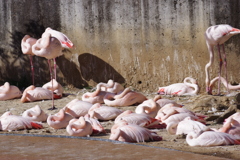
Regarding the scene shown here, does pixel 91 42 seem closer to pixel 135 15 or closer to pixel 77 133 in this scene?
pixel 135 15

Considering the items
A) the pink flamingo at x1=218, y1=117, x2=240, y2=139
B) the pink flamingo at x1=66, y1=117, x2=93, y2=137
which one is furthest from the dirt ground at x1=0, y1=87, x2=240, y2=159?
the pink flamingo at x1=218, y1=117, x2=240, y2=139

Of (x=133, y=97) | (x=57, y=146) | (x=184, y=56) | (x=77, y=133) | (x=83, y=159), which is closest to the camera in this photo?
(x=83, y=159)

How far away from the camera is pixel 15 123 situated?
5730 mm

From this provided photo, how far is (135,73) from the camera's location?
9.05 metres

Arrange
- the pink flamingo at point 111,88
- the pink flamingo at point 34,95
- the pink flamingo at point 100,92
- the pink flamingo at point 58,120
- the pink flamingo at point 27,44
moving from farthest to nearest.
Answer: the pink flamingo at point 27,44, the pink flamingo at point 34,95, the pink flamingo at point 111,88, the pink flamingo at point 100,92, the pink flamingo at point 58,120

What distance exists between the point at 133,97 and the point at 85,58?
2129 millimetres

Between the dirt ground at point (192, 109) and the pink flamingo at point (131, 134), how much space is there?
0.09 metres

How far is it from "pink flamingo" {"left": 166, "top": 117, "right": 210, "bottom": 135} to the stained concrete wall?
3.54 metres

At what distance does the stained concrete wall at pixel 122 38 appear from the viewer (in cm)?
881

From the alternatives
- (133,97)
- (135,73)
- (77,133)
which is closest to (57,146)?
(77,133)

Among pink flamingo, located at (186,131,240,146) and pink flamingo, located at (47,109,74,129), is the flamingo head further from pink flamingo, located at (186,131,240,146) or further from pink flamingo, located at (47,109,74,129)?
pink flamingo, located at (186,131,240,146)

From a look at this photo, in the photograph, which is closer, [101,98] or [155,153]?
[155,153]

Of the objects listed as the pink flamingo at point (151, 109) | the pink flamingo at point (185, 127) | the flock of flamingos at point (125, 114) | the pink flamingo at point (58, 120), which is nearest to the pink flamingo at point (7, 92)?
the flock of flamingos at point (125, 114)

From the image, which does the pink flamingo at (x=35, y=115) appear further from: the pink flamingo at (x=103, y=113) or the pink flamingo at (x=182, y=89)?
the pink flamingo at (x=182, y=89)
